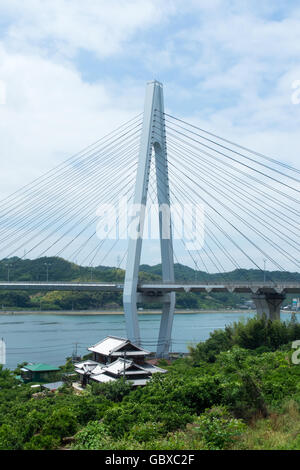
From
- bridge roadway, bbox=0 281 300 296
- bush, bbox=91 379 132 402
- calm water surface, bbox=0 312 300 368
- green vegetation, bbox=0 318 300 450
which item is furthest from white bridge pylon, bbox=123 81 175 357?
green vegetation, bbox=0 318 300 450

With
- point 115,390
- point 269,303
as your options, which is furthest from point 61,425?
point 269,303

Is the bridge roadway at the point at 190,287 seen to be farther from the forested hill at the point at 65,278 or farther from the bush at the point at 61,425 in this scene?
the forested hill at the point at 65,278

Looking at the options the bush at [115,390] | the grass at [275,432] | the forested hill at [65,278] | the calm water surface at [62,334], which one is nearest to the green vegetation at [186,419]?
the grass at [275,432]

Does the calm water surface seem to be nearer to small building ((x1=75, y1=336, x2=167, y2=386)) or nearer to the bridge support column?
small building ((x1=75, y1=336, x2=167, y2=386))

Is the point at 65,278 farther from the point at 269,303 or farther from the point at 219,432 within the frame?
the point at 219,432

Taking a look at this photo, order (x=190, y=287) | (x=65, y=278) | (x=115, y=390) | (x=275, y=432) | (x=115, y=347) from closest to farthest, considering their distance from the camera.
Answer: (x=275, y=432)
(x=115, y=390)
(x=115, y=347)
(x=190, y=287)
(x=65, y=278)

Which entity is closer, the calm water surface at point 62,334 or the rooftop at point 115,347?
the rooftop at point 115,347
